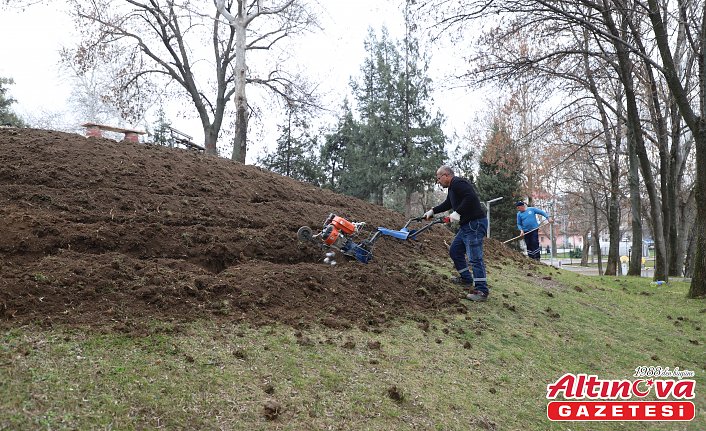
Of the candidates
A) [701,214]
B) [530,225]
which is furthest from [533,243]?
[701,214]

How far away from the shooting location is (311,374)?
13.1 ft

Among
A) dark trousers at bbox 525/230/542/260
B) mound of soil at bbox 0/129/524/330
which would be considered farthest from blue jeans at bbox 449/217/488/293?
dark trousers at bbox 525/230/542/260

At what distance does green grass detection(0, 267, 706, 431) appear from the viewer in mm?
3174

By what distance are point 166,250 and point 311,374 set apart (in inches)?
104

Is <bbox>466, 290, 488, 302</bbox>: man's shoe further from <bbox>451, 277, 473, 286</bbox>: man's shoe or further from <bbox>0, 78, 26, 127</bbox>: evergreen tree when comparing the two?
<bbox>0, 78, 26, 127</bbox>: evergreen tree

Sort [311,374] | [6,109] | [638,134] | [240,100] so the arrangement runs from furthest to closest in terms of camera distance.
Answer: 1. [6,109]
2. [240,100]
3. [638,134]
4. [311,374]

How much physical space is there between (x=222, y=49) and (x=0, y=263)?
17.8 metres

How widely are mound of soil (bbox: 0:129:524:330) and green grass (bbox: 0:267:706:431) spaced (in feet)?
1.05

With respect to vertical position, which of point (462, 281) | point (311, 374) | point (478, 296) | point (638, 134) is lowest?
point (311, 374)

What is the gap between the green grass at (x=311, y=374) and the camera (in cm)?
317

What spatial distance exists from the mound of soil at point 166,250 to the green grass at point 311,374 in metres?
0.32

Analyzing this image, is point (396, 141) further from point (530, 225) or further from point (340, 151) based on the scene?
point (530, 225)

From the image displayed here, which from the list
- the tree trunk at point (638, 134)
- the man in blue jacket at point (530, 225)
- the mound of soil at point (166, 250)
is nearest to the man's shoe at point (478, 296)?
the mound of soil at point (166, 250)

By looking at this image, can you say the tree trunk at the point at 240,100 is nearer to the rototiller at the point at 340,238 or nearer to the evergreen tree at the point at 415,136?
the rototiller at the point at 340,238
